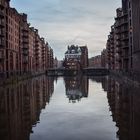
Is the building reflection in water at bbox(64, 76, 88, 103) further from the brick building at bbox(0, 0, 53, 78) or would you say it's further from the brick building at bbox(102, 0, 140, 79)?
the brick building at bbox(0, 0, 53, 78)

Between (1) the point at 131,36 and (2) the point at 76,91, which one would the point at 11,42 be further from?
(2) the point at 76,91

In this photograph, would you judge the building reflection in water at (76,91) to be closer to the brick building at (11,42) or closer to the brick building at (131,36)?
the brick building at (131,36)

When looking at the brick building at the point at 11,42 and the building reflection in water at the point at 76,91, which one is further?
the brick building at the point at 11,42

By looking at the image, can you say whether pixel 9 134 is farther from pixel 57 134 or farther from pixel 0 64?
pixel 0 64

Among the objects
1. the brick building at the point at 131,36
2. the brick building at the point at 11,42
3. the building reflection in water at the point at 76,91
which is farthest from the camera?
the brick building at the point at 11,42

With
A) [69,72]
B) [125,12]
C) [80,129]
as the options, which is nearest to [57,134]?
[80,129]

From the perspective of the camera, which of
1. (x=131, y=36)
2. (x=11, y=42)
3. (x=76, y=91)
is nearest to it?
(x=76, y=91)

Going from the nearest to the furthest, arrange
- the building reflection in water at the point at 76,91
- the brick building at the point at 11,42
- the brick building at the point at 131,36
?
the building reflection in water at the point at 76,91, the brick building at the point at 131,36, the brick building at the point at 11,42

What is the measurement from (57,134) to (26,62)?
119 metres

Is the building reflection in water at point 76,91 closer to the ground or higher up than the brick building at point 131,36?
closer to the ground

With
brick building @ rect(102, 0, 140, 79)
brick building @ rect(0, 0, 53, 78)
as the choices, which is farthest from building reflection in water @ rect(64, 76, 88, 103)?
brick building @ rect(0, 0, 53, 78)

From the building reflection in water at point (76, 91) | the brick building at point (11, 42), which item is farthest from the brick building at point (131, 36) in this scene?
the brick building at point (11, 42)

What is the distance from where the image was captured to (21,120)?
24984mm

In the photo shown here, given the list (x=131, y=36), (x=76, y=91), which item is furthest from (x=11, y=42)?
(x=76, y=91)
